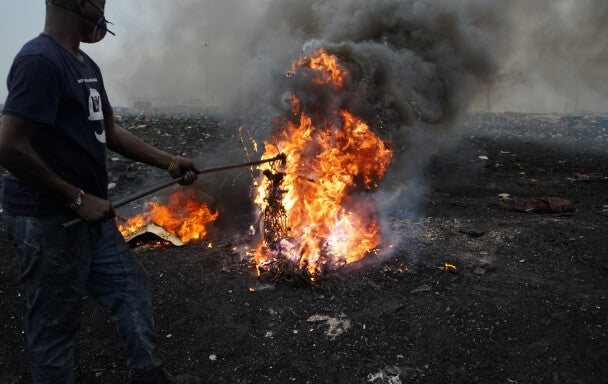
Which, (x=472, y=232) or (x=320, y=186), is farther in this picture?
(x=472, y=232)

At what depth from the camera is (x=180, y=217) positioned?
18.7 feet

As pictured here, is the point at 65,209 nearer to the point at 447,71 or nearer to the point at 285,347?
the point at 285,347

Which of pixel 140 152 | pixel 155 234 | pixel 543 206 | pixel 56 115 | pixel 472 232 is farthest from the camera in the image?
pixel 543 206

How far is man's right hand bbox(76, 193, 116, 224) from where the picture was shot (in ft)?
7.11

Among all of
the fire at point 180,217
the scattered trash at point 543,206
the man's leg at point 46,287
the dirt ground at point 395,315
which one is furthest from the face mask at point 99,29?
the scattered trash at point 543,206

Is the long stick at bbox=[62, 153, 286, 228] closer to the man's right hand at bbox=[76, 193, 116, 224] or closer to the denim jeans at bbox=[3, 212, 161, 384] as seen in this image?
the man's right hand at bbox=[76, 193, 116, 224]

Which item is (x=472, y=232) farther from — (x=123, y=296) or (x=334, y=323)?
(x=123, y=296)

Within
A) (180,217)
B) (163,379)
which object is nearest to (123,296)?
(163,379)

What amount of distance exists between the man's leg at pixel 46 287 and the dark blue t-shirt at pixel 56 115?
12 centimetres

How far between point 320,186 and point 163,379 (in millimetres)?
3083

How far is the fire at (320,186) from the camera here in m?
4.58

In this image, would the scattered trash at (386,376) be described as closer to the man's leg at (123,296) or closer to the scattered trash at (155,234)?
the man's leg at (123,296)

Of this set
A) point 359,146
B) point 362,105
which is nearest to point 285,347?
point 359,146

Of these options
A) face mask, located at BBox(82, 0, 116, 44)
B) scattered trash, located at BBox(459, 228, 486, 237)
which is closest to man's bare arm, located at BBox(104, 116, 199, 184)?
face mask, located at BBox(82, 0, 116, 44)
